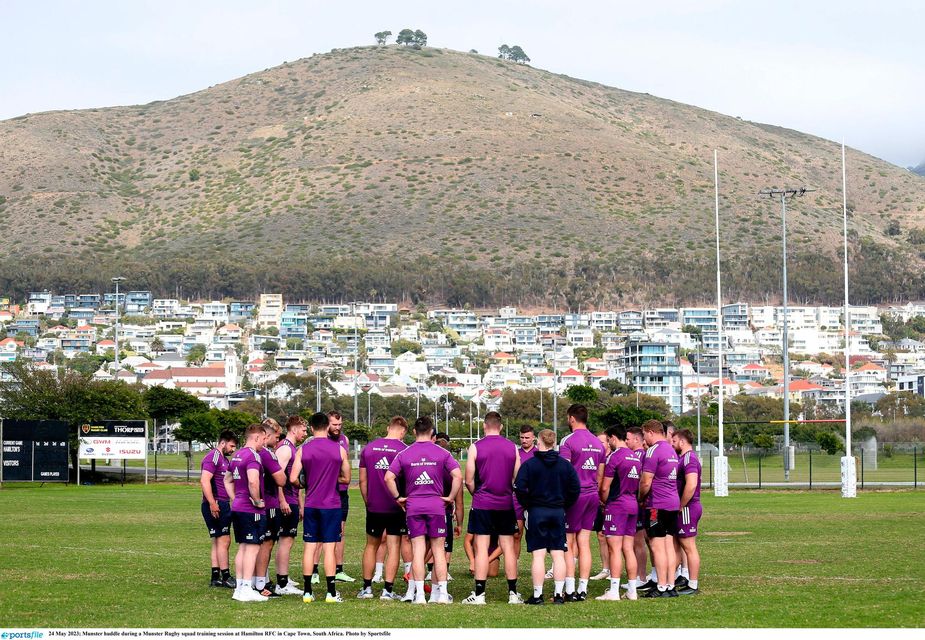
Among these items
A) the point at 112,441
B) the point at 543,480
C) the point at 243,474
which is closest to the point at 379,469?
the point at 243,474

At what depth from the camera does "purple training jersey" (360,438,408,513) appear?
15.9 m

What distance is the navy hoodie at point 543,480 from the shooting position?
15.1m

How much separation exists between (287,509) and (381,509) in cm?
115

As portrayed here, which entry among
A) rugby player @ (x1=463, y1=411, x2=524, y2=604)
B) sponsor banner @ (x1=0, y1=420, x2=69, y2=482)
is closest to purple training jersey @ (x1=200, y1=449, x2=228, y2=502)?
rugby player @ (x1=463, y1=411, x2=524, y2=604)

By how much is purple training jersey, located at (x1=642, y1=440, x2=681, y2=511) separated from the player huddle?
13mm

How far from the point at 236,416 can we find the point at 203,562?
51.5 meters

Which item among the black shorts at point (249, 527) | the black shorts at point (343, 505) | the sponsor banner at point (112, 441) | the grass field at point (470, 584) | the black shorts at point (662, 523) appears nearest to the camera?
the grass field at point (470, 584)

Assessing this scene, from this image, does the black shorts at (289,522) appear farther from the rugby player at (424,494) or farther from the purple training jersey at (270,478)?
the rugby player at (424,494)

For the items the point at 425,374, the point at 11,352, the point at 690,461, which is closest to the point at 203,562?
Result: the point at 690,461

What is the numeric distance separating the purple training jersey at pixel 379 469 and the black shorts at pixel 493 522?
1.04 m

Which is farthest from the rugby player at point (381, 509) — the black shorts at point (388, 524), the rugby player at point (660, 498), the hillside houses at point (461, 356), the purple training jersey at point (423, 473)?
the hillside houses at point (461, 356)

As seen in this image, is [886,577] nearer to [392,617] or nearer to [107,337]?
[392,617]

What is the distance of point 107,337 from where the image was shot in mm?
194375

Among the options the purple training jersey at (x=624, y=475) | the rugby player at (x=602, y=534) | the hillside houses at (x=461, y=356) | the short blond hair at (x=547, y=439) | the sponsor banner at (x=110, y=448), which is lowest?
the sponsor banner at (x=110, y=448)
